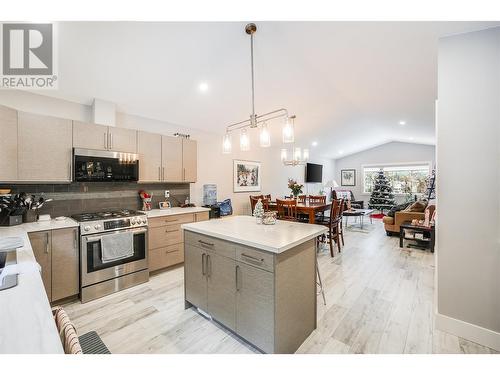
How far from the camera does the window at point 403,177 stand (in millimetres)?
8367

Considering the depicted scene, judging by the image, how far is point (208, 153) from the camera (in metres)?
4.55

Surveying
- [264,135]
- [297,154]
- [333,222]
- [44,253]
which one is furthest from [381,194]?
[44,253]

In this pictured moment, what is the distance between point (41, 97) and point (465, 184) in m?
4.51

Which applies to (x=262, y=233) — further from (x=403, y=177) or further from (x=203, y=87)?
(x=403, y=177)

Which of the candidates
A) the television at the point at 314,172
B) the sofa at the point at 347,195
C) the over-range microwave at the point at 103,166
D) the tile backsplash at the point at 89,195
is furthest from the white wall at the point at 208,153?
the sofa at the point at 347,195

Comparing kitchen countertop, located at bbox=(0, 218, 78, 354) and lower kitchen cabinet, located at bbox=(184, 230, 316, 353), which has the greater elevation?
kitchen countertop, located at bbox=(0, 218, 78, 354)

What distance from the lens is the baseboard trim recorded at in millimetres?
1780

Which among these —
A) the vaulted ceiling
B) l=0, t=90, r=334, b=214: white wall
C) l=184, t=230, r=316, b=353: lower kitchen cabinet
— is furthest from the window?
l=184, t=230, r=316, b=353: lower kitchen cabinet

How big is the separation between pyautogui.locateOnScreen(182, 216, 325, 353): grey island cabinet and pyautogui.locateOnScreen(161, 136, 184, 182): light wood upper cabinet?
1.59 meters

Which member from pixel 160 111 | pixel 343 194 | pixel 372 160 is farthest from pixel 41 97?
pixel 372 160

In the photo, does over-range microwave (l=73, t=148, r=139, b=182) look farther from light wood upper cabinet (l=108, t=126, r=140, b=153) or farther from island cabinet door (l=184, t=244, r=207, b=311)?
island cabinet door (l=184, t=244, r=207, b=311)

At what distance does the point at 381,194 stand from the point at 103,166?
9417mm
